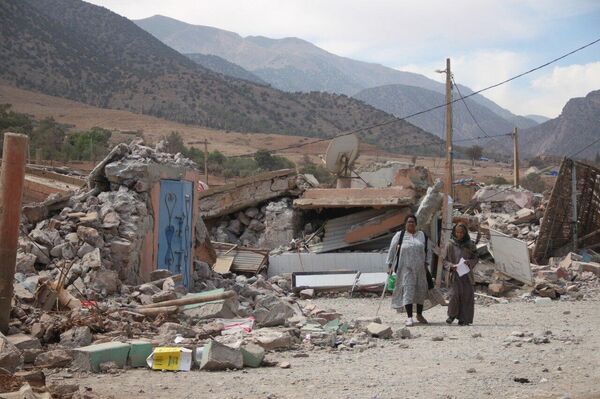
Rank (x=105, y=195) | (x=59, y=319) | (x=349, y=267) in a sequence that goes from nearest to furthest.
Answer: (x=59, y=319) < (x=105, y=195) < (x=349, y=267)

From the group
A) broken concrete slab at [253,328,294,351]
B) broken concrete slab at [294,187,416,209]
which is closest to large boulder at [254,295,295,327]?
broken concrete slab at [253,328,294,351]

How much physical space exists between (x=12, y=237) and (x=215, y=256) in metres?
8.94

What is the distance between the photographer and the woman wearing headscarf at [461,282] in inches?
408

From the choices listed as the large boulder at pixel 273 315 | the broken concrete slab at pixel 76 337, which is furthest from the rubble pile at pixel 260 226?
the broken concrete slab at pixel 76 337

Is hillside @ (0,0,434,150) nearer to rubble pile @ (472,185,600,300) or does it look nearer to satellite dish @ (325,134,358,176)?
rubble pile @ (472,185,600,300)

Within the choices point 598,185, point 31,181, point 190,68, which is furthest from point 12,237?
point 190,68

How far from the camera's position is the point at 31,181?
48.5 ft

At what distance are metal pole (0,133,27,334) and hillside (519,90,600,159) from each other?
4164 inches

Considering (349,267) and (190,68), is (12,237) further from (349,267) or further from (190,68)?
(190,68)

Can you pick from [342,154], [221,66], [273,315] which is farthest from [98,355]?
[221,66]

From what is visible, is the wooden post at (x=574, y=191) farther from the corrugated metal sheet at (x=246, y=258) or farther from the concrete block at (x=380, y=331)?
the concrete block at (x=380, y=331)

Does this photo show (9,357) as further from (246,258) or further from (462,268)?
(246,258)

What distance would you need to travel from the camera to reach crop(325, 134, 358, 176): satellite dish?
68.2 ft

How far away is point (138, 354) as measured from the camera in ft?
22.7
